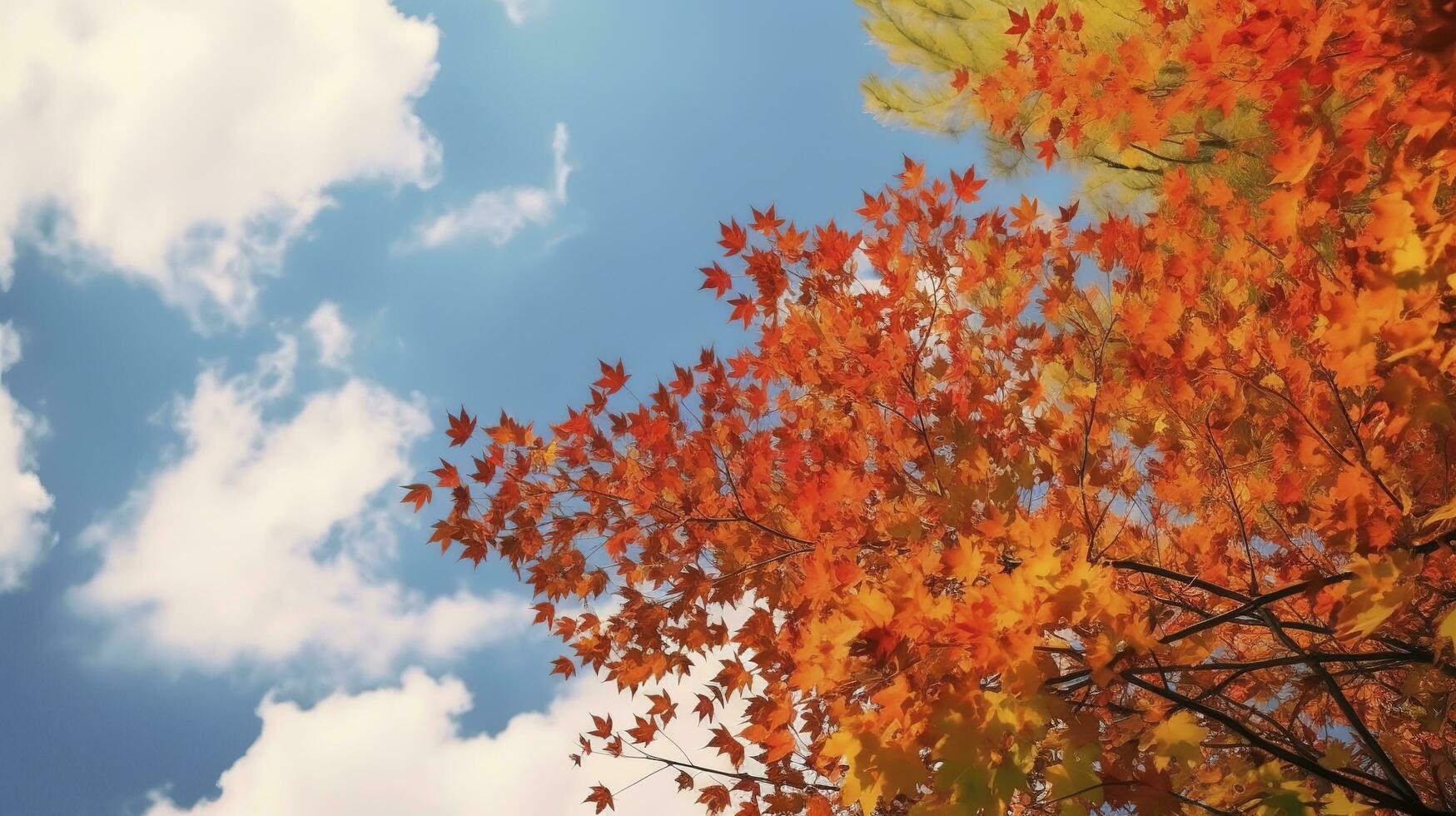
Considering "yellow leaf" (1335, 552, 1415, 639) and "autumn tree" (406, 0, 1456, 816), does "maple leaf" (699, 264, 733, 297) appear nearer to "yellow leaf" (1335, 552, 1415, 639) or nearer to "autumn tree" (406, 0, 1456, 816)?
"autumn tree" (406, 0, 1456, 816)

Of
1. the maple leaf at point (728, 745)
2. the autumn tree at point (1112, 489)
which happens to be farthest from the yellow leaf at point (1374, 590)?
the maple leaf at point (728, 745)

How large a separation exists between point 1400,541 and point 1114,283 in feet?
13.5

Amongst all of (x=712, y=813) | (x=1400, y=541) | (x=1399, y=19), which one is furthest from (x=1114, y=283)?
(x=712, y=813)

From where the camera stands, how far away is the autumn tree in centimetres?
223

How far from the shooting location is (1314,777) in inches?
114

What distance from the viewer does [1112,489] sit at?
4.20 meters

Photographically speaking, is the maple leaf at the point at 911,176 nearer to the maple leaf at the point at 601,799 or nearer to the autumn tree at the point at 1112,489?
the autumn tree at the point at 1112,489

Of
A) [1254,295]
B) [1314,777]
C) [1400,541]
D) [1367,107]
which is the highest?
[1254,295]

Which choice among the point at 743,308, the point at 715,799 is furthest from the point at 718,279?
the point at 715,799

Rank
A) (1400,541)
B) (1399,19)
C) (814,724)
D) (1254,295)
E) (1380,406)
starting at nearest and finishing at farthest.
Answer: (1400,541) → (1399,19) → (1380,406) → (814,724) → (1254,295)

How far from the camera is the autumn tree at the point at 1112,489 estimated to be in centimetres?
223

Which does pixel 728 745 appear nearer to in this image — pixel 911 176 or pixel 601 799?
pixel 601 799

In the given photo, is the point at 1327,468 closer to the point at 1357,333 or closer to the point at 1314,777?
the point at 1314,777

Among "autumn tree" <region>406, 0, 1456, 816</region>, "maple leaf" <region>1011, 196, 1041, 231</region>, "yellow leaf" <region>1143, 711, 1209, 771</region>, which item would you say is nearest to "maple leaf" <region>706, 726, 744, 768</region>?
"autumn tree" <region>406, 0, 1456, 816</region>
